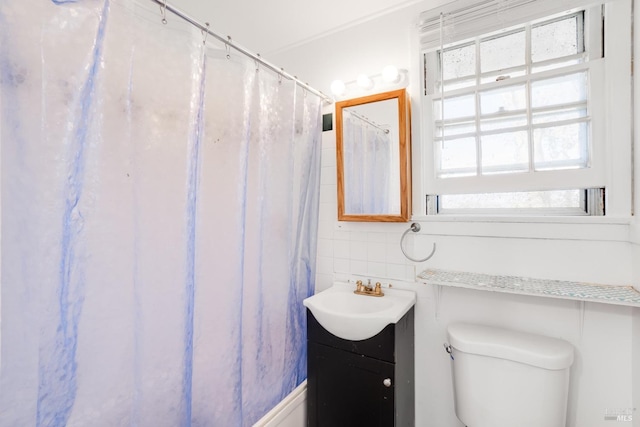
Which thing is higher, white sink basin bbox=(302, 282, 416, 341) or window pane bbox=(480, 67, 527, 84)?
window pane bbox=(480, 67, 527, 84)

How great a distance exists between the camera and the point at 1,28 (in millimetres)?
601

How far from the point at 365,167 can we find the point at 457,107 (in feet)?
1.73

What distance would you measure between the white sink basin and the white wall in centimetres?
9

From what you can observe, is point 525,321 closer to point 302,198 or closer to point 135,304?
point 302,198

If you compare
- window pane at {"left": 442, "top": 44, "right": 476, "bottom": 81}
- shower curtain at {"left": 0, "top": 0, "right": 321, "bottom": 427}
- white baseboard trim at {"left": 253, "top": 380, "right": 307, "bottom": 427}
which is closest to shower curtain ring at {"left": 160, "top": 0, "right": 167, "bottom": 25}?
shower curtain at {"left": 0, "top": 0, "right": 321, "bottom": 427}

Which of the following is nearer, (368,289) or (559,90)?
(559,90)

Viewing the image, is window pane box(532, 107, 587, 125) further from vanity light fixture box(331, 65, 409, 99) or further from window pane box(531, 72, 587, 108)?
vanity light fixture box(331, 65, 409, 99)

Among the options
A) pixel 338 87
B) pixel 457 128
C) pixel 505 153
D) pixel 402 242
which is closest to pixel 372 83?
pixel 338 87

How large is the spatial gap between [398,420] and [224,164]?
4.23 feet

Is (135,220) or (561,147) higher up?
(561,147)

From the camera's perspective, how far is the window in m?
1.14

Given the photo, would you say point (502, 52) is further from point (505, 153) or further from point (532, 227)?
point (532, 227)

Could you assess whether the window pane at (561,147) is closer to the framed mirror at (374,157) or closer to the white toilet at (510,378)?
the framed mirror at (374,157)

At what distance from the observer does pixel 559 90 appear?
118 centimetres
